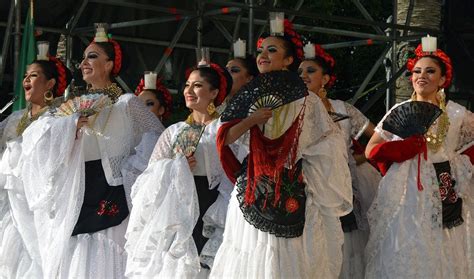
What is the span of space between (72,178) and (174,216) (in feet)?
2.89

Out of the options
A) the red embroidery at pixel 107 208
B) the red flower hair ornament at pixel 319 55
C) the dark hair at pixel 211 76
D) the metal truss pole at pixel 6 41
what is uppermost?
the metal truss pole at pixel 6 41

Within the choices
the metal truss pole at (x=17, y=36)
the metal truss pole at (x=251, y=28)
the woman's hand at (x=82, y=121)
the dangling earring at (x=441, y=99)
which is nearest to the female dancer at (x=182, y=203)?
the woman's hand at (x=82, y=121)

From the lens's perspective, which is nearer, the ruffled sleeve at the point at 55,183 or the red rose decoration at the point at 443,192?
the red rose decoration at the point at 443,192

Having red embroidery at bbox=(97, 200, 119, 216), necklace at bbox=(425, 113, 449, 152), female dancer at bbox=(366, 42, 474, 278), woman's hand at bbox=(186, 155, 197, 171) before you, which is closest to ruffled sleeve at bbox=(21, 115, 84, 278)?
red embroidery at bbox=(97, 200, 119, 216)

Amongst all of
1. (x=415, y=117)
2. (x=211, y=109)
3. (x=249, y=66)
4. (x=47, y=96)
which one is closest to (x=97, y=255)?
(x=211, y=109)

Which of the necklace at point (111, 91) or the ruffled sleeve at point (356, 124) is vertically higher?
the necklace at point (111, 91)

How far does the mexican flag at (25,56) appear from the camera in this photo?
8836 millimetres

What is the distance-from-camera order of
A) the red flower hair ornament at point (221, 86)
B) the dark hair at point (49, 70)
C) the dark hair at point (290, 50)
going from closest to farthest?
the dark hair at point (290, 50) → the red flower hair ornament at point (221, 86) → the dark hair at point (49, 70)

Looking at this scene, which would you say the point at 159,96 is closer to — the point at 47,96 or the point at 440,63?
the point at 47,96

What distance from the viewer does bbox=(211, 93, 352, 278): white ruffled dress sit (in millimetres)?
6395

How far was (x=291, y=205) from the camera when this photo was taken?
6.50m

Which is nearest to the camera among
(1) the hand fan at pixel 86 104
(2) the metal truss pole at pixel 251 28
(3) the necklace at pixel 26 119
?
(1) the hand fan at pixel 86 104

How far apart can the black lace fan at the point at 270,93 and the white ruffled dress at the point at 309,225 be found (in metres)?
0.06

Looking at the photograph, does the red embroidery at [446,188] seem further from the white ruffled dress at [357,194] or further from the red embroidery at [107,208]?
the red embroidery at [107,208]
